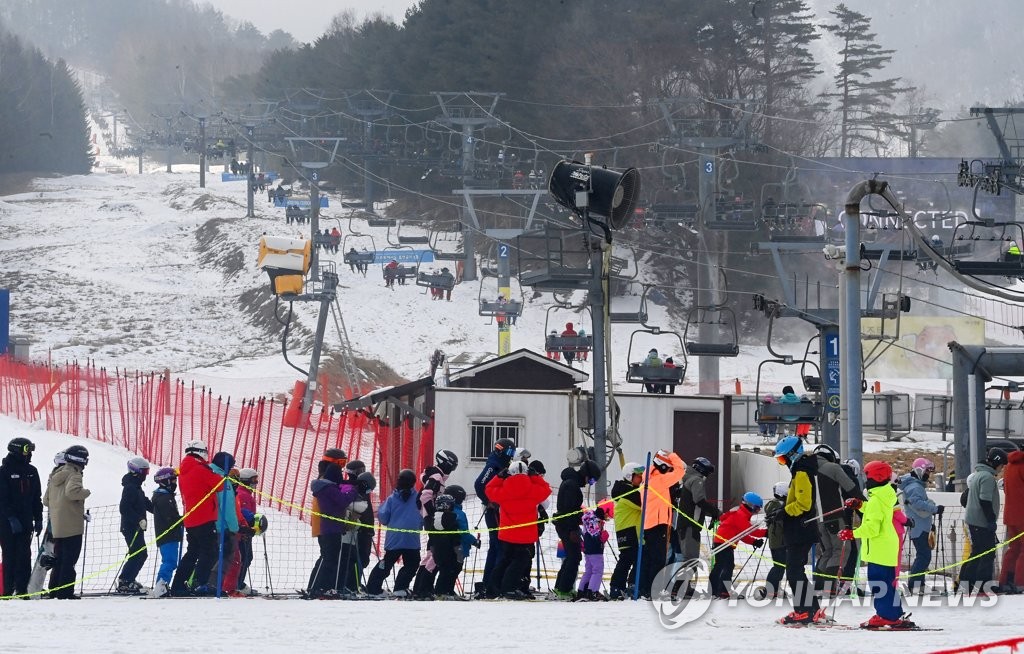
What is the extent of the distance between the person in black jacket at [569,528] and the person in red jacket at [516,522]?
0.20 metres

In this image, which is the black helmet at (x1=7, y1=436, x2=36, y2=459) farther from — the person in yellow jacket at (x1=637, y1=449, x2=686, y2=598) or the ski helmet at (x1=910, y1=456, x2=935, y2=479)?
the ski helmet at (x1=910, y1=456, x2=935, y2=479)

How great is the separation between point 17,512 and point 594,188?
24.8 feet

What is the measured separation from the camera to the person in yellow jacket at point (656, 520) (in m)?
13.9

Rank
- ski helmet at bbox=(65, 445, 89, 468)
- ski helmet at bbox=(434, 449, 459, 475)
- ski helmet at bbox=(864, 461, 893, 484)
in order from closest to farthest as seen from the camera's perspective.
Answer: ski helmet at bbox=(864, 461, 893, 484) < ski helmet at bbox=(65, 445, 89, 468) < ski helmet at bbox=(434, 449, 459, 475)

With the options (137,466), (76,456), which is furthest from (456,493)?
(76,456)

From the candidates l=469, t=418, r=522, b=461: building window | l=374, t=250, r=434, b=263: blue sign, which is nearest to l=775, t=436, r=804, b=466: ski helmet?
l=469, t=418, r=522, b=461: building window

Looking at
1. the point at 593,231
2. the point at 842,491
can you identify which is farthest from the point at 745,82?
the point at 842,491

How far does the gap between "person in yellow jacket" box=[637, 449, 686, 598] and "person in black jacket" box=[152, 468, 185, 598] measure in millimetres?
4085

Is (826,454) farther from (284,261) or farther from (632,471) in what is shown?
(284,261)

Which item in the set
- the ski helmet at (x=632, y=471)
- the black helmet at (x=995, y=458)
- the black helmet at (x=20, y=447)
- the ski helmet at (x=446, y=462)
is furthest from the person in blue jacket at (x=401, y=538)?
the black helmet at (x=995, y=458)

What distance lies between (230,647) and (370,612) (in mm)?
2321

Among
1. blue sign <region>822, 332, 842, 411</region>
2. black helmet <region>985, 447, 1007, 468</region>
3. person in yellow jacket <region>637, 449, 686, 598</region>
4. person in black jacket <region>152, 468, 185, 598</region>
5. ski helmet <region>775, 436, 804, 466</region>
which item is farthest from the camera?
blue sign <region>822, 332, 842, 411</region>

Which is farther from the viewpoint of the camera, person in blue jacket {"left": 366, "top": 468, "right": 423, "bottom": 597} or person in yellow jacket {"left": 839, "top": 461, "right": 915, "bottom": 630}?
person in blue jacket {"left": 366, "top": 468, "right": 423, "bottom": 597}

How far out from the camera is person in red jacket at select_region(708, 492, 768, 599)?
14109 mm
